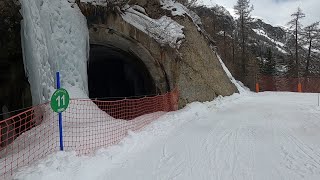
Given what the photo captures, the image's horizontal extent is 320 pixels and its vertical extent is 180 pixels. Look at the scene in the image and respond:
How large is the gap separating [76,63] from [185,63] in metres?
6.55

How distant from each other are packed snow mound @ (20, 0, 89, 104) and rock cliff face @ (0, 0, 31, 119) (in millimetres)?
1214

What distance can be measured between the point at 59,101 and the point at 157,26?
10.0 meters

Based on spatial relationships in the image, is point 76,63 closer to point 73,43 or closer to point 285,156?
point 73,43

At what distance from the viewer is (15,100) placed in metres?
13.2

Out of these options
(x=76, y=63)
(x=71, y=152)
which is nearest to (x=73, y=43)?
(x=76, y=63)

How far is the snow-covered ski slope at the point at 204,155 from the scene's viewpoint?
5.65m

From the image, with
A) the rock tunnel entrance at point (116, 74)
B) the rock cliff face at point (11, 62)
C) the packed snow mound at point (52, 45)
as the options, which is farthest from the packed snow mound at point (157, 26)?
the rock cliff face at point (11, 62)

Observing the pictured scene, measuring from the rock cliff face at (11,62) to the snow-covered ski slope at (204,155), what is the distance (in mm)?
5655

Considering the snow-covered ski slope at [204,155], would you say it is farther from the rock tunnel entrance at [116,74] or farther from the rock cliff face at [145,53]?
the rock tunnel entrance at [116,74]

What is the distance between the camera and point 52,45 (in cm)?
1091

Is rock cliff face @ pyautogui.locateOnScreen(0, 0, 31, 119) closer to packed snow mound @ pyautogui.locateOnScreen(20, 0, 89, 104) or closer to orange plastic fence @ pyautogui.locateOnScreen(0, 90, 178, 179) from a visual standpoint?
packed snow mound @ pyautogui.locateOnScreen(20, 0, 89, 104)

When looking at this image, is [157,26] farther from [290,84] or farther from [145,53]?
[290,84]

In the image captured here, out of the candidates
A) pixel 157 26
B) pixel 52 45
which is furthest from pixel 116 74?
pixel 52 45

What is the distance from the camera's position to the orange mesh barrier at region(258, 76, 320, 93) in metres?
30.8
